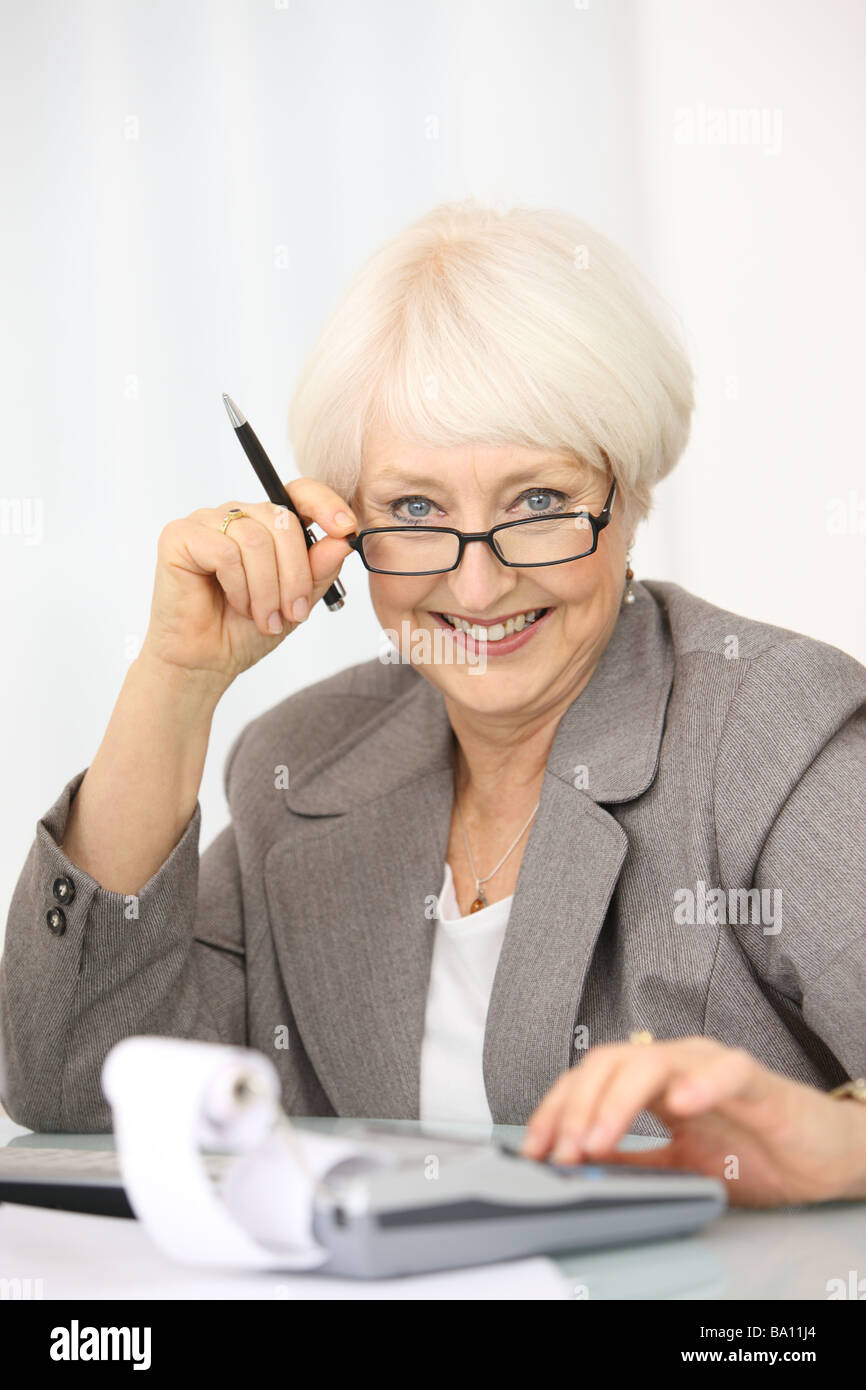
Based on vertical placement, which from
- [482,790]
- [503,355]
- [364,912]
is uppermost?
[503,355]

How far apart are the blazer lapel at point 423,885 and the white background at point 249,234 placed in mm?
1043

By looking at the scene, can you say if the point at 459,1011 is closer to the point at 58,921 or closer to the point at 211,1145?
the point at 58,921

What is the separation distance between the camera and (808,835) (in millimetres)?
1227

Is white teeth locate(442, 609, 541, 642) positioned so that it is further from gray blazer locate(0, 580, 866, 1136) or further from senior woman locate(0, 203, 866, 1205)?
gray blazer locate(0, 580, 866, 1136)

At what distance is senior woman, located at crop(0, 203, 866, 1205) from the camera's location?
50.5 inches

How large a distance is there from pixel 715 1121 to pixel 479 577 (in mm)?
699

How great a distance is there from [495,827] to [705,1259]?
2.97ft

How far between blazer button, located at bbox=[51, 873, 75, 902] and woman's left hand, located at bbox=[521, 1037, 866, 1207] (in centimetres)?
64

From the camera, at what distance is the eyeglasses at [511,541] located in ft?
4.70

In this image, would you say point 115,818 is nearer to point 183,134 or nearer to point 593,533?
point 593,533

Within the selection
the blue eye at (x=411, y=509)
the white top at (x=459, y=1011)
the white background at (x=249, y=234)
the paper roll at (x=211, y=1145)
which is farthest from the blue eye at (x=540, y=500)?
A: the white background at (x=249, y=234)

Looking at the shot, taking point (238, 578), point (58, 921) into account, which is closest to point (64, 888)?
point (58, 921)

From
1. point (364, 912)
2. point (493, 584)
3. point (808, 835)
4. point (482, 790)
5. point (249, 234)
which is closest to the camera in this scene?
point (808, 835)
